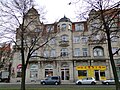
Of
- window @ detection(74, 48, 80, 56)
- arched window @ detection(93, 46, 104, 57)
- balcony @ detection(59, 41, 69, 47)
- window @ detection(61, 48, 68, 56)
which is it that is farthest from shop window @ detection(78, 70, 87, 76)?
balcony @ detection(59, 41, 69, 47)

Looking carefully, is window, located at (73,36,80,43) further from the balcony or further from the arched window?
the arched window

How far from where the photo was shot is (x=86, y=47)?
49094 mm

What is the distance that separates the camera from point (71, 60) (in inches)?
1896

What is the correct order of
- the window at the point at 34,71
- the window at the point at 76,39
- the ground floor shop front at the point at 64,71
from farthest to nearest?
1. the window at the point at 76,39
2. the window at the point at 34,71
3. the ground floor shop front at the point at 64,71

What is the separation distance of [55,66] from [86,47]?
Answer: 9203 millimetres

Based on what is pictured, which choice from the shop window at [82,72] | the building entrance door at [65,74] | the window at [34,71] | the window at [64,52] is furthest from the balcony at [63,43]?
the window at [34,71]

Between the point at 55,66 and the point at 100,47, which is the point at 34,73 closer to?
the point at 55,66

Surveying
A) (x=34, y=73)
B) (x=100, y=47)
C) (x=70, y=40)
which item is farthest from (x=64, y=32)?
(x=34, y=73)

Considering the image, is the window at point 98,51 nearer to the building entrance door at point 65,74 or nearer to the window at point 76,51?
the window at point 76,51

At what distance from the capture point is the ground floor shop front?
154ft

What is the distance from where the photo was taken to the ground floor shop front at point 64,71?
154ft

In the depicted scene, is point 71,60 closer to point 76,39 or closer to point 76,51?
point 76,51

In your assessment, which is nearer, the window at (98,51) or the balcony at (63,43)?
the window at (98,51)

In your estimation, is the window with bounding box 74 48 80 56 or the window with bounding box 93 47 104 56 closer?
the window with bounding box 93 47 104 56
